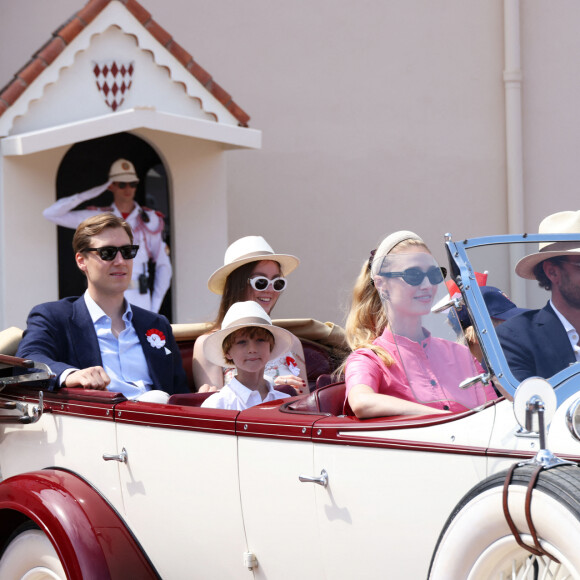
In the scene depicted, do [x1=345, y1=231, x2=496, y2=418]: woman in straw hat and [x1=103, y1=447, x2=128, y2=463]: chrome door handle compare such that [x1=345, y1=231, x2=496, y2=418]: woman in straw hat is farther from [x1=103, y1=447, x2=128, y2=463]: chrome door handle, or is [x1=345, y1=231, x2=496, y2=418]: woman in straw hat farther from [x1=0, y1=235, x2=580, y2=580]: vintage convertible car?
[x1=103, y1=447, x2=128, y2=463]: chrome door handle

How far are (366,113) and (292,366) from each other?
18.9 feet

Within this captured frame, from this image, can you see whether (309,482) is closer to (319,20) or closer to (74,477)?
(74,477)

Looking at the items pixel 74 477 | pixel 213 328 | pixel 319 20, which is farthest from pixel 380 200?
pixel 74 477

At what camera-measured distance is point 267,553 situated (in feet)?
8.71

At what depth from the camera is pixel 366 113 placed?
31.3 feet

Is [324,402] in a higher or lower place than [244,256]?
lower

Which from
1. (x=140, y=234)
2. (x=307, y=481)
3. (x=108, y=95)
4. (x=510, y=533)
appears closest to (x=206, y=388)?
(x=307, y=481)

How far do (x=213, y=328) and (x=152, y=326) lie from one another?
13.2 inches

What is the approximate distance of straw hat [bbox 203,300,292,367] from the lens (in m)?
3.54

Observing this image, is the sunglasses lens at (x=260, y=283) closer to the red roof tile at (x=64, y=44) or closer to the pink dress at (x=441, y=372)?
the pink dress at (x=441, y=372)

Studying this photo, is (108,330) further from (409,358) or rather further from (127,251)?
(409,358)

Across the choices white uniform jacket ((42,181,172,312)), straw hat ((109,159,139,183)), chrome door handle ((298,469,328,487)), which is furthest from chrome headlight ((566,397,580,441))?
straw hat ((109,159,139,183))

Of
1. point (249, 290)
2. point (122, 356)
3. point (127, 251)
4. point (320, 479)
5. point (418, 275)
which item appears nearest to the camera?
point (320, 479)

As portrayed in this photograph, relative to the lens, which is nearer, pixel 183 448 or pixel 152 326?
pixel 183 448
